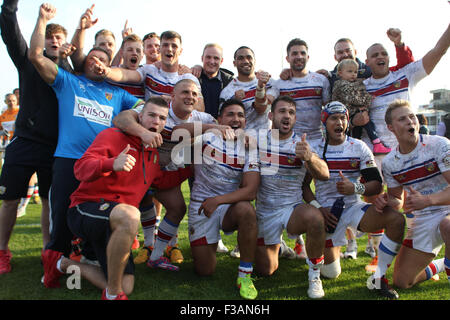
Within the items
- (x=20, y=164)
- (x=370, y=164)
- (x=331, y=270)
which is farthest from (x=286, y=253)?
(x=20, y=164)

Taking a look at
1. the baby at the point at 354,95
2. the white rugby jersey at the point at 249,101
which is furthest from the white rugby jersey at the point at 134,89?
the baby at the point at 354,95

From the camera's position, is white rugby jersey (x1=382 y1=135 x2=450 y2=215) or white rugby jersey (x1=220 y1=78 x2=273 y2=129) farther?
white rugby jersey (x1=220 y1=78 x2=273 y2=129)

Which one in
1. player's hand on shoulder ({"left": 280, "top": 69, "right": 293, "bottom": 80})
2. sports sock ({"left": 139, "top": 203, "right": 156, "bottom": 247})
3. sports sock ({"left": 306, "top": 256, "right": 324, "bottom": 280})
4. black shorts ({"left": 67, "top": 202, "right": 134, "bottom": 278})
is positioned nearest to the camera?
black shorts ({"left": 67, "top": 202, "right": 134, "bottom": 278})

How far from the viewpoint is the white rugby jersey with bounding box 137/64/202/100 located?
4551 mm

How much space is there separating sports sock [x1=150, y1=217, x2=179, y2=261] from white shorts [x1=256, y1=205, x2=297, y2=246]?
3.46 feet

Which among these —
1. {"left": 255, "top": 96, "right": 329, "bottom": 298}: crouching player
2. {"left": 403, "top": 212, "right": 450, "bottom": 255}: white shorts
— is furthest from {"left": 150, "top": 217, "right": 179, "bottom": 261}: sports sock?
{"left": 403, "top": 212, "right": 450, "bottom": 255}: white shorts

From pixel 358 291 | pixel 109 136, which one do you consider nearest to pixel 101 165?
pixel 109 136

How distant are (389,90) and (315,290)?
2901mm

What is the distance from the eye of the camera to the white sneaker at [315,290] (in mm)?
3215

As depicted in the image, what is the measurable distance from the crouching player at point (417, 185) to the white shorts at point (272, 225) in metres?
0.98

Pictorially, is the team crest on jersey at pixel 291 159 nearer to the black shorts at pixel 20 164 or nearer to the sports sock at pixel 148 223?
the sports sock at pixel 148 223

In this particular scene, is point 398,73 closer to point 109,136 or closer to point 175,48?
point 175,48

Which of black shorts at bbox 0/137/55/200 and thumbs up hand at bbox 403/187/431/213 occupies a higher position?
black shorts at bbox 0/137/55/200

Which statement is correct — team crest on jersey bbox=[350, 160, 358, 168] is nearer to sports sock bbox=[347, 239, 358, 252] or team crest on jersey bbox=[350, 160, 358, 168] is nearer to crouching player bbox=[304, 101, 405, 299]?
crouching player bbox=[304, 101, 405, 299]
